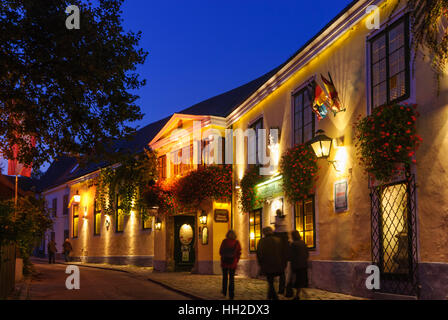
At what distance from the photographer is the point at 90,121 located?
1395 cm

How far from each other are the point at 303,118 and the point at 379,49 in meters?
4.10

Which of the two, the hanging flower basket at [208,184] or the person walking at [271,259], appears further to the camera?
the hanging flower basket at [208,184]

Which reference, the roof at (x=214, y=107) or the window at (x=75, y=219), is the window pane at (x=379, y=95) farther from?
the window at (x=75, y=219)

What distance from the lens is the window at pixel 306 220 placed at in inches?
582

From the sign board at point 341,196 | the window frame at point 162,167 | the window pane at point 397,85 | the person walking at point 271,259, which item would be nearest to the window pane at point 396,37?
the window pane at point 397,85

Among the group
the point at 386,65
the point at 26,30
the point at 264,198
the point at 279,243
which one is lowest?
the point at 279,243

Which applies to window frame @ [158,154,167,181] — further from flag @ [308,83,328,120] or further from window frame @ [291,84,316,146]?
flag @ [308,83,328,120]

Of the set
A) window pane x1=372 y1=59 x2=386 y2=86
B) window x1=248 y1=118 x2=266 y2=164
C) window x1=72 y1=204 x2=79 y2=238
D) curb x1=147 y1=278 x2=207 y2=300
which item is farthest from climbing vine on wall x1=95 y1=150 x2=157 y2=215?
window pane x1=372 y1=59 x2=386 y2=86

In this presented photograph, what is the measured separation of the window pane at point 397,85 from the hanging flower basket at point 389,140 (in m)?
0.60

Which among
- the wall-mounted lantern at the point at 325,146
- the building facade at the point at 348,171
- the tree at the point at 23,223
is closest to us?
the building facade at the point at 348,171
